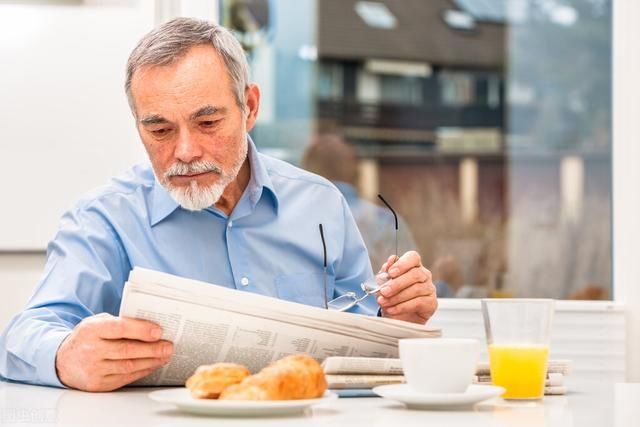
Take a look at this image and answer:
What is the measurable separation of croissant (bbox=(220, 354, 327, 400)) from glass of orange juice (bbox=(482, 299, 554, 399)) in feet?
0.86

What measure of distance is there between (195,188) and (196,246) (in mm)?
131

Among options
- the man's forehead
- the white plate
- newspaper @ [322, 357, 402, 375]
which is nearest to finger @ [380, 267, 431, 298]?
newspaper @ [322, 357, 402, 375]

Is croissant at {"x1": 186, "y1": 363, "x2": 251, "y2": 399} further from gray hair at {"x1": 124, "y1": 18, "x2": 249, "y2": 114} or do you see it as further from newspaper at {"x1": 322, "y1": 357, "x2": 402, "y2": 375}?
gray hair at {"x1": 124, "y1": 18, "x2": 249, "y2": 114}

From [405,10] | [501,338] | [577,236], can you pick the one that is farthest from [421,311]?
[405,10]

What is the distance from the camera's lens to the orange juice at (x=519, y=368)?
1.23 m

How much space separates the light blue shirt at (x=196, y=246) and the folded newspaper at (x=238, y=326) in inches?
11.5

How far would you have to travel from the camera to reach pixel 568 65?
3693 mm

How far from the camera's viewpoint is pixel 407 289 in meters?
1.64

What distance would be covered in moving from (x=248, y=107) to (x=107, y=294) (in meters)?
0.47

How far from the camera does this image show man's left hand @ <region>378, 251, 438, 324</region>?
1.63m

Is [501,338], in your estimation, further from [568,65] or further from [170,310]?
[568,65]

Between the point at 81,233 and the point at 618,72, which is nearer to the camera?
the point at 81,233

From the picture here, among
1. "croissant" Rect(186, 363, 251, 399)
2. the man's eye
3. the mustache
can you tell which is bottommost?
"croissant" Rect(186, 363, 251, 399)

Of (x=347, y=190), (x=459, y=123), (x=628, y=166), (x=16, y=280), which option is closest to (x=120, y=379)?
(x=16, y=280)
